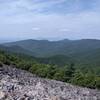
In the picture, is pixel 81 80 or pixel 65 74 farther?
pixel 65 74

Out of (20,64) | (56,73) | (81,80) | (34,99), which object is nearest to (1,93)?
(34,99)

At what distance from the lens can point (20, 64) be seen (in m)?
122

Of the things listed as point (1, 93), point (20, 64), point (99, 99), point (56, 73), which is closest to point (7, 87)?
point (1, 93)

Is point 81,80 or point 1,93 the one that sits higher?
point 1,93

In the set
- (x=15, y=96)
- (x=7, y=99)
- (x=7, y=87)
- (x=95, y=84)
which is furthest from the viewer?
(x=95, y=84)

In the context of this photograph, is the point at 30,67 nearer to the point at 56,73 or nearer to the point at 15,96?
the point at 56,73

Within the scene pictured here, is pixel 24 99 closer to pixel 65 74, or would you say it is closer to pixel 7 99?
pixel 7 99

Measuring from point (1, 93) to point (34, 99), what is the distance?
2925mm

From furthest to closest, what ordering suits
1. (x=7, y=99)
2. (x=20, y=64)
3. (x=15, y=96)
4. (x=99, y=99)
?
1. (x=20, y=64)
2. (x=99, y=99)
3. (x=15, y=96)
4. (x=7, y=99)

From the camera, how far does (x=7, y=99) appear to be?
77.0 ft

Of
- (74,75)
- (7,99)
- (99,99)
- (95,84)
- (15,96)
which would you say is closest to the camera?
(7,99)

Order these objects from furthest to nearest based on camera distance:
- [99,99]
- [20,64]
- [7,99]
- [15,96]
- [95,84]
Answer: [20,64] < [95,84] < [99,99] < [15,96] < [7,99]

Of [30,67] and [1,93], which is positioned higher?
[1,93]

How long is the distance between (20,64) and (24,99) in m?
98.5
